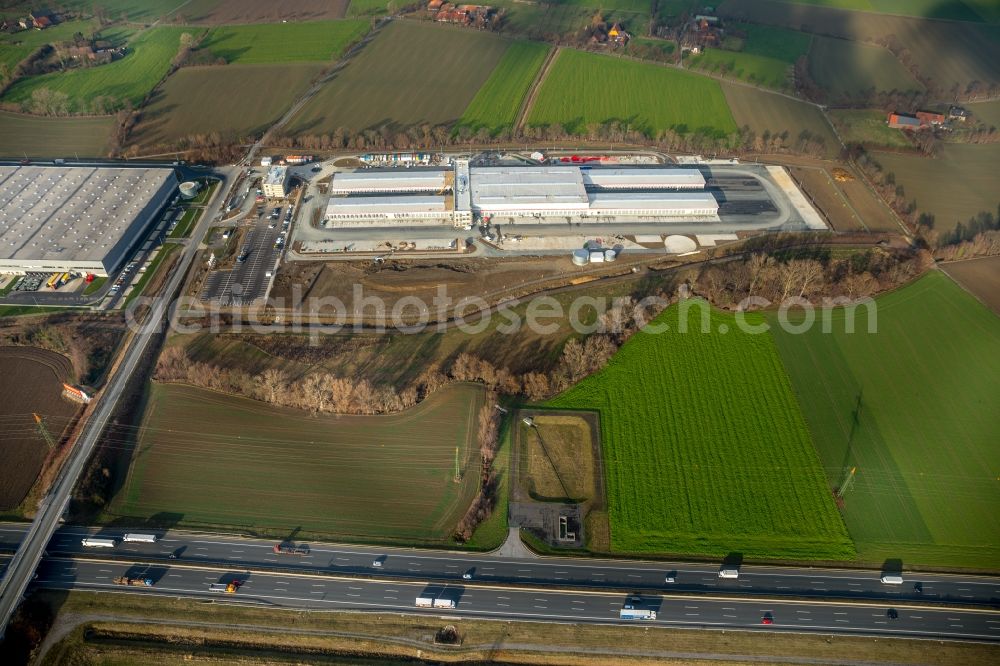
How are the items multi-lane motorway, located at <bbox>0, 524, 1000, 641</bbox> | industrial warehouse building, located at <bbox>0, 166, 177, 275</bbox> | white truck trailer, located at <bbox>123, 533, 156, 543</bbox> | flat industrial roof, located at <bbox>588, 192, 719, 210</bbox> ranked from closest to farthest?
multi-lane motorway, located at <bbox>0, 524, 1000, 641</bbox> → white truck trailer, located at <bbox>123, 533, 156, 543</bbox> → industrial warehouse building, located at <bbox>0, 166, 177, 275</bbox> → flat industrial roof, located at <bbox>588, 192, 719, 210</bbox>

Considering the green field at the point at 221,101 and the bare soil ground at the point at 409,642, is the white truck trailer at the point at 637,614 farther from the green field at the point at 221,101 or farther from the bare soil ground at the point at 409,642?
the green field at the point at 221,101

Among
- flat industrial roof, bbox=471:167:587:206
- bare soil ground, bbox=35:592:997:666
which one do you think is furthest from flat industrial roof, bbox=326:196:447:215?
bare soil ground, bbox=35:592:997:666

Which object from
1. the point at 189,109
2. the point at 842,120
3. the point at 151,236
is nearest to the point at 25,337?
the point at 151,236

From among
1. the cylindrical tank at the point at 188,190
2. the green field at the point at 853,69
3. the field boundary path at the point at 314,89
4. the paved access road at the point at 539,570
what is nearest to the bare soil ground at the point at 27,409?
the paved access road at the point at 539,570

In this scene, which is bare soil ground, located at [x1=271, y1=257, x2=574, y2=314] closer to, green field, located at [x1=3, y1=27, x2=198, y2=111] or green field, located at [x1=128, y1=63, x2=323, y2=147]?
green field, located at [x1=128, y1=63, x2=323, y2=147]

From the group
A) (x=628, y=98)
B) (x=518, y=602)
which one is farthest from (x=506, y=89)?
(x=518, y=602)

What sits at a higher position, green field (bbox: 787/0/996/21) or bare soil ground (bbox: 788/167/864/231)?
green field (bbox: 787/0/996/21)

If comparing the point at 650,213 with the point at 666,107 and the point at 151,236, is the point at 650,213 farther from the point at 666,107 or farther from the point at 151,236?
the point at 151,236
